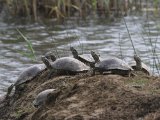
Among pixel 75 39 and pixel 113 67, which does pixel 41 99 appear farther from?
pixel 75 39

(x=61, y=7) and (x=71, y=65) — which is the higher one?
(x=71, y=65)

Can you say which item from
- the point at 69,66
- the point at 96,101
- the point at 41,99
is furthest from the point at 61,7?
the point at 96,101

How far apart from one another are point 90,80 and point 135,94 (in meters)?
0.68

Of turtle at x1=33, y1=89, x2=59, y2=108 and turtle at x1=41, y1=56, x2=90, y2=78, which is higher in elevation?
turtle at x1=41, y1=56, x2=90, y2=78

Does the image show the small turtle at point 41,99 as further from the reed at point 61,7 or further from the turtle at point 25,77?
the reed at point 61,7

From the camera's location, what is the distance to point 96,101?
13.1 ft

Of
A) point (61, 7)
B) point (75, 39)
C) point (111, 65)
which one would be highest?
point (111, 65)

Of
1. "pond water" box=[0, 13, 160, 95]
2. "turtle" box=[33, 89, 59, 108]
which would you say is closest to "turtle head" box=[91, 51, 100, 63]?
"turtle" box=[33, 89, 59, 108]

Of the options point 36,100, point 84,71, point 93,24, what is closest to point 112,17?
point 93,24

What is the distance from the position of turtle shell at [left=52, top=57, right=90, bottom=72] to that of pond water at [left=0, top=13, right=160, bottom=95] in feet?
5.43

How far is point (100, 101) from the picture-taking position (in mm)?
3969

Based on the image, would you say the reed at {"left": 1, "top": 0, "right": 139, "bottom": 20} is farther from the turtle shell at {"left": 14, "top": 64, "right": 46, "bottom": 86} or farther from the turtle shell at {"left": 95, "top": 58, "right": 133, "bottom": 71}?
the turtle shell at {"left": 95, "top": 58, "right": 133, "bottom": 71}

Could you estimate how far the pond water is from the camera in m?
8.03

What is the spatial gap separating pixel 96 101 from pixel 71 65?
1.09 metres
